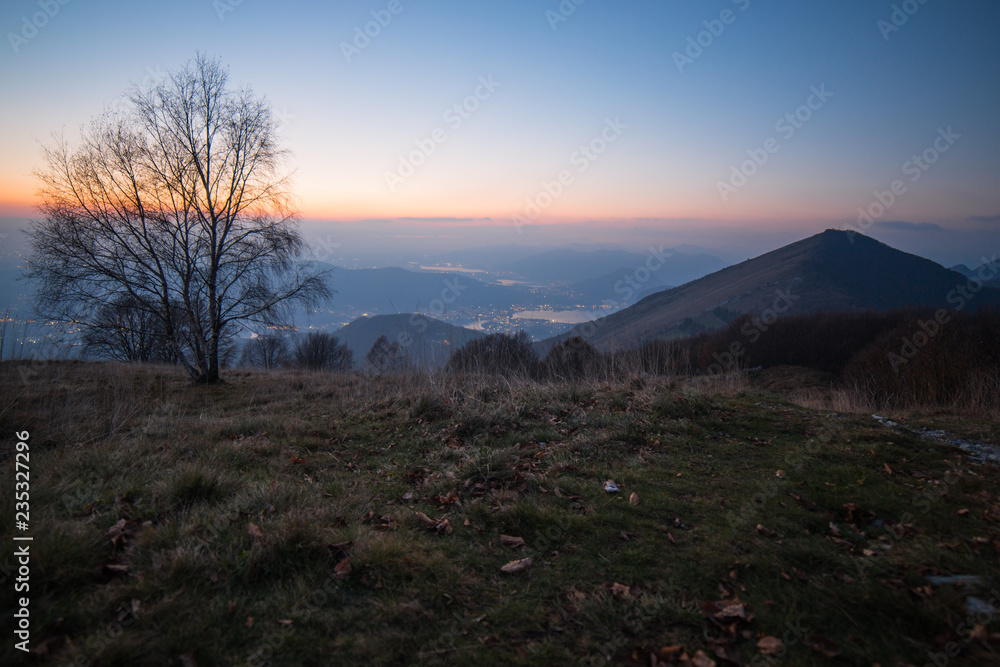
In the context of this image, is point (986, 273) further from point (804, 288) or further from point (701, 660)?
point (701, 660)

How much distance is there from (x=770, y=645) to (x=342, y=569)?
7.83 feet

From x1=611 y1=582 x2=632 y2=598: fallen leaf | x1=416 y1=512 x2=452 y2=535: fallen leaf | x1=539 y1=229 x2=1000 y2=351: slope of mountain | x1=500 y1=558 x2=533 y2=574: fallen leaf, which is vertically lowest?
x1=611 y1=582 x2=632 y2=598: fallen leaf

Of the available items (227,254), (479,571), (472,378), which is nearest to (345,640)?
(479,571)

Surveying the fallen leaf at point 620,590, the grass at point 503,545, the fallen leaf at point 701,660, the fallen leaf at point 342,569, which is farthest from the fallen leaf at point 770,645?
the fallen leaf at point 342,569

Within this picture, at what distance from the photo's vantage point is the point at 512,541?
3.18 metres

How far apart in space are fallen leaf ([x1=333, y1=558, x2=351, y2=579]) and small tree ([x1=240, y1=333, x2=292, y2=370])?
41.0 m

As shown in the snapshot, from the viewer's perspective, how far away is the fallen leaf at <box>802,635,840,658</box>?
6.63 feet

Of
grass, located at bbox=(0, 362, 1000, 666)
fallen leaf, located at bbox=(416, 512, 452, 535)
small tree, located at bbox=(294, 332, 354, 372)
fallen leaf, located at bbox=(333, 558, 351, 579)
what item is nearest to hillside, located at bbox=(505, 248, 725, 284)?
small tree, located at bbox=(294, 332, 354, 372)

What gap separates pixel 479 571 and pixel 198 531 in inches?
78.2

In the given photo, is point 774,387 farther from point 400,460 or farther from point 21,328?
point 21,328

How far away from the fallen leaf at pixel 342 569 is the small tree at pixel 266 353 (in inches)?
1615

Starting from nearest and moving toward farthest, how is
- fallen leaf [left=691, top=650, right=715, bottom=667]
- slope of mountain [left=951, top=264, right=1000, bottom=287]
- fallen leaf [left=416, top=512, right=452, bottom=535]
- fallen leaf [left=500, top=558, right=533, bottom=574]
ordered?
fallen leaf [left=691, top=650, right=715, bottom=667], fallen leaf [left=500, top=558, right=533, bottom=574], fallen leaf [left=416, top=512, right=452, bottom=535], slope of mountain [left=951, top=264, right=1000, bottom=287]

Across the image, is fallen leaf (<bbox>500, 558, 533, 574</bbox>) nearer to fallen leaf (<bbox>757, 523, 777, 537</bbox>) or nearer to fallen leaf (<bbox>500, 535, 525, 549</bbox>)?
fallen leaf (<bbox>500, 535, 525, 549</bbox>)

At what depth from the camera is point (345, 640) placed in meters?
2.15
